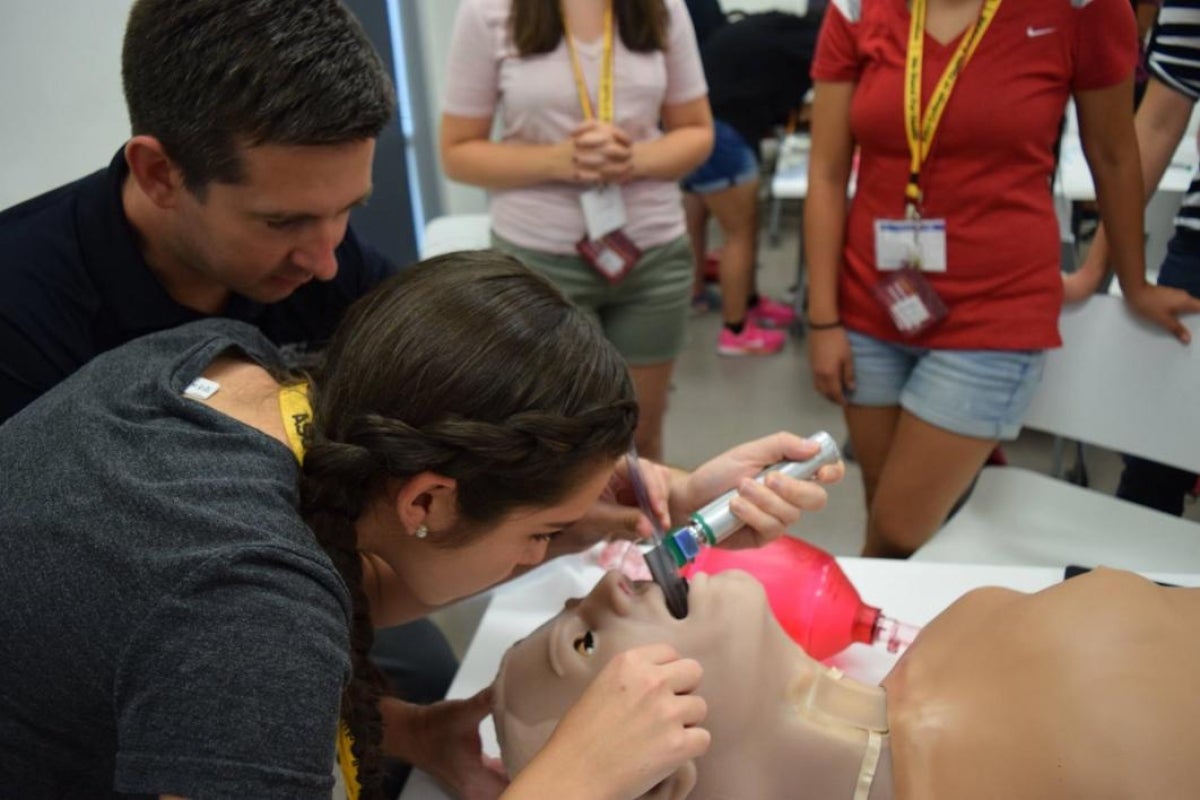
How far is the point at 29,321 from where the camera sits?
1021mm

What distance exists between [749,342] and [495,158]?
6.57ft

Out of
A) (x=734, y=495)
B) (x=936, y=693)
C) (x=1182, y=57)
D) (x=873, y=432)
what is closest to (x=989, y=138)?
(x=1182, y=57)

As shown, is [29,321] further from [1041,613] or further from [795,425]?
[795,425]

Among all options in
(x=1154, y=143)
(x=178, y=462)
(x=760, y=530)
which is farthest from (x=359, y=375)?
(x=1154, y=143)

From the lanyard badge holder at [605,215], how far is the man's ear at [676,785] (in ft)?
3.55

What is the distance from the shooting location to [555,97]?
5.43ft

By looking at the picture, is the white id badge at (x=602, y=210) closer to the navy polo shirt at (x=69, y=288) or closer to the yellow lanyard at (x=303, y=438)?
the navy polo shirt at (x=69, y=288)

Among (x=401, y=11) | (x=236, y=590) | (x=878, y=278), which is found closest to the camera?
(x=236, y=590)

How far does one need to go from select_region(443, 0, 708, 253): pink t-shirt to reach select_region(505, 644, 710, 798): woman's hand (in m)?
1.08

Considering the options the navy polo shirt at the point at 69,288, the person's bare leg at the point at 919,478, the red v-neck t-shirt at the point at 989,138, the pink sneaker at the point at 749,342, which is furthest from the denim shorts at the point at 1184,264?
the pink sneaker at the point at 749,342

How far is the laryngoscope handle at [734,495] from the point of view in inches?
37.4

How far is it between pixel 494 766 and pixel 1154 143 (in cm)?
137

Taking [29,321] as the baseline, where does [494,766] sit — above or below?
below

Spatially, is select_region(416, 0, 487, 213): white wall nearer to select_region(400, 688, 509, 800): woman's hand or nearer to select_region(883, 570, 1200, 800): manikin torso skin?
select_region(400, 688, 509, 800): woman's hand
